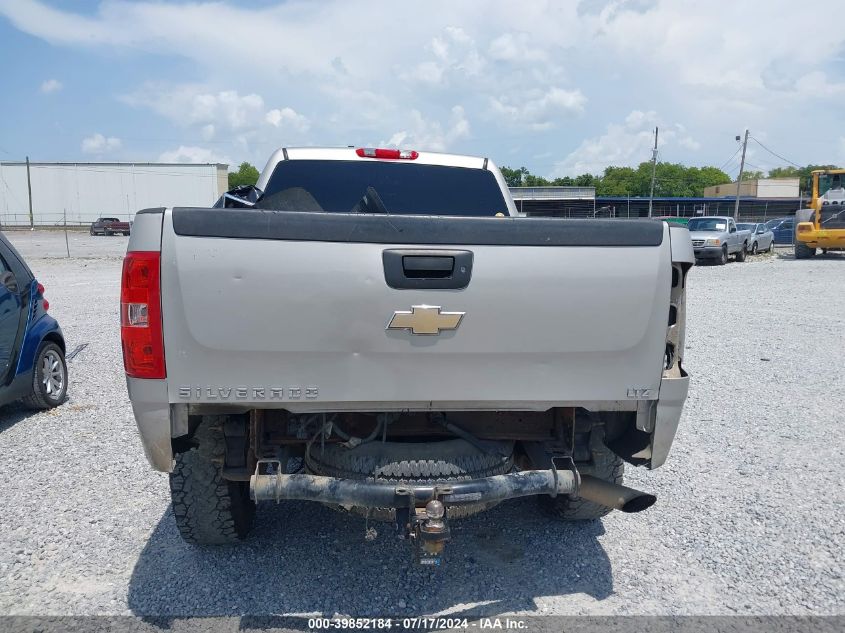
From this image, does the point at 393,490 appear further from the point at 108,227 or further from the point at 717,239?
the point at 108,227

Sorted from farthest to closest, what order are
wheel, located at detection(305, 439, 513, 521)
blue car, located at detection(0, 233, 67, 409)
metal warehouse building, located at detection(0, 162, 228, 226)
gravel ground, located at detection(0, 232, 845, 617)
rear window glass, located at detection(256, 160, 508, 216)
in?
metal warehouse building, located at detection(0, 162, 228, 226), blue car, located at detection(0, 233, 67, 409), rear window glass, located at detection(256, 160, 508, 216), gravel ground, located at detection(0, 232, 845, 617), wheel, located at detection(305, 439, 513, 521)

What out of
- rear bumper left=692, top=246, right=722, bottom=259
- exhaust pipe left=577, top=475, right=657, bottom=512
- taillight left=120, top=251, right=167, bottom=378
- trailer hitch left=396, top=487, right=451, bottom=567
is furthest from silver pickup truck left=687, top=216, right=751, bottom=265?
taillight left=120, top=251, right=167, bottom=378

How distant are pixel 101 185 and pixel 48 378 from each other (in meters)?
83.3

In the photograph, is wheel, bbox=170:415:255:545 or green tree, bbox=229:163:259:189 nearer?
wheel, bbox=170:415:255:545

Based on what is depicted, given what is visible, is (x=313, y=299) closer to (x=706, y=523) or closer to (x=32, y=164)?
(x=706, y=523)

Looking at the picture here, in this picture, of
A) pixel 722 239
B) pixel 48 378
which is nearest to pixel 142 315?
pixel 48 378

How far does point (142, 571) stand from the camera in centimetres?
364

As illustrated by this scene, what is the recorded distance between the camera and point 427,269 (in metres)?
2.86

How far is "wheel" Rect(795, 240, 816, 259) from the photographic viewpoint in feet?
85.1

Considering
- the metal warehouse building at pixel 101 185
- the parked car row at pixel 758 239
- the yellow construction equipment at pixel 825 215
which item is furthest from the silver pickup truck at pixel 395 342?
the metal warehouse building at pixel 101 185

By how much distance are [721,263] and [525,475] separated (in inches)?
955

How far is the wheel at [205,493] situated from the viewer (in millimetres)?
3432

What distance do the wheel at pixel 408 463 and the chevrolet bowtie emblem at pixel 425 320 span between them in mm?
605

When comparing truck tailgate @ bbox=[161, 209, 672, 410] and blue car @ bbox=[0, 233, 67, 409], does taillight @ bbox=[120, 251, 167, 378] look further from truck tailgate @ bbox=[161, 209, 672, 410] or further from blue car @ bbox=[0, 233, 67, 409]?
blue car @ bbox=[0, 233, 67, 409]
